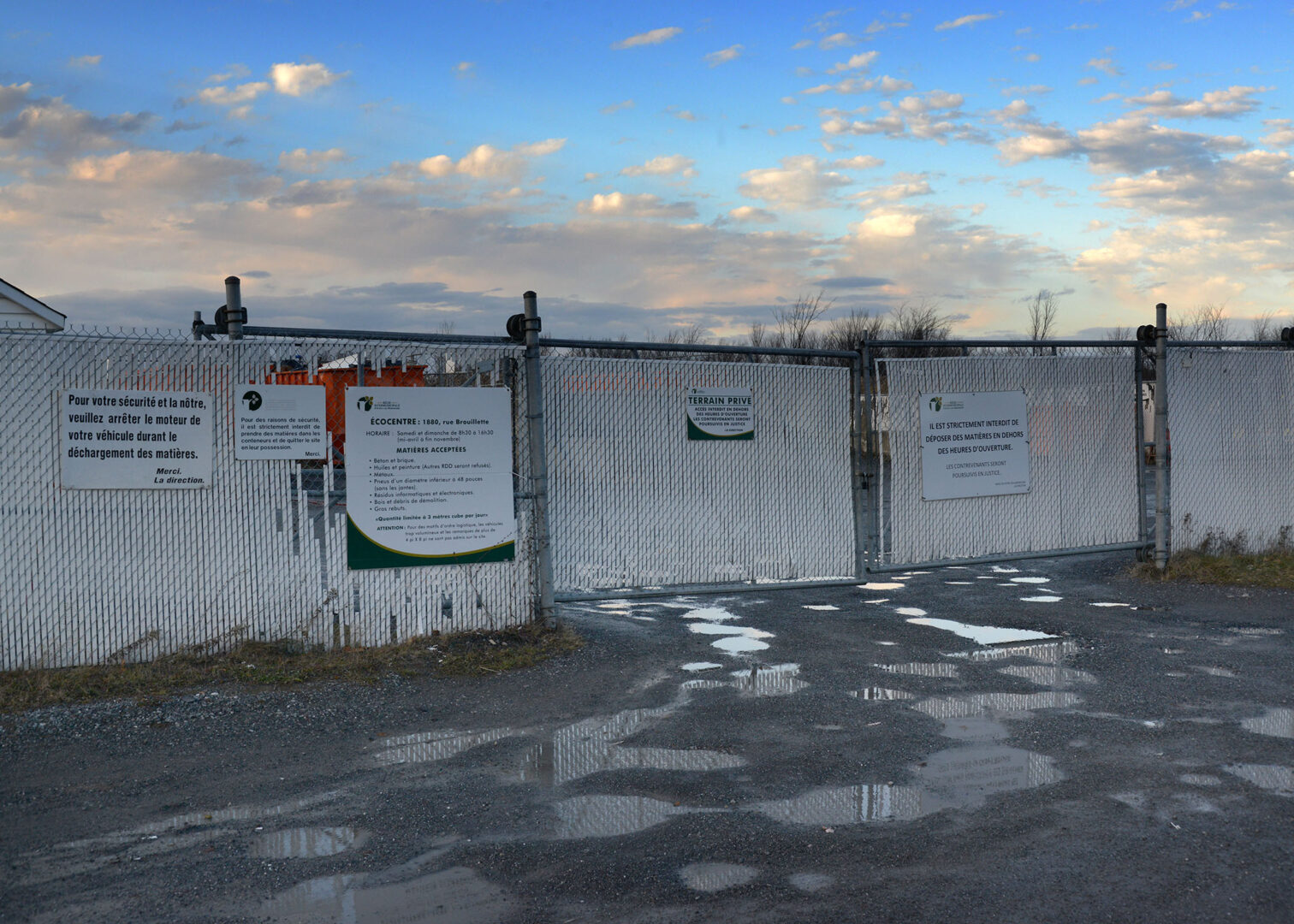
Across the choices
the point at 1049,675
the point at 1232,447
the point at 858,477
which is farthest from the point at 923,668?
the point at 1232,447

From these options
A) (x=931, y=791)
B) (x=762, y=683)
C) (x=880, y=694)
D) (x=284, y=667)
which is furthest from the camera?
(x=284, y=667)

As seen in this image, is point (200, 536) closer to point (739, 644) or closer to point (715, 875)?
point (739, 644)

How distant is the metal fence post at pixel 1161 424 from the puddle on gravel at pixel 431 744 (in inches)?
310

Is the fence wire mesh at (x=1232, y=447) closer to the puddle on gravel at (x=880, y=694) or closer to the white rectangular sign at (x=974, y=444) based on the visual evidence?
the white rectangular sign at (x=974, y=444)

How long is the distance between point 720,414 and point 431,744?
4.12 metres

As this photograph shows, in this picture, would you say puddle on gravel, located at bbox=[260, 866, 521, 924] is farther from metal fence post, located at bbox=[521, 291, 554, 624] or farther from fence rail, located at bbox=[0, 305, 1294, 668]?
metal fence post, located at bbox=[521, 291, 554, 624]

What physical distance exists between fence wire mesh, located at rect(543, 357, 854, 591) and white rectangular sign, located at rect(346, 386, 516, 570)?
471 mm

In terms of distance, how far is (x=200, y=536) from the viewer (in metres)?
7.28

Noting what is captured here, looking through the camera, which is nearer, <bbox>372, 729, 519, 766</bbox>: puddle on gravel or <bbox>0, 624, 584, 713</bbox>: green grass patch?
<bbox>372, 729, 519, 766</bbox>: puddle on gravel

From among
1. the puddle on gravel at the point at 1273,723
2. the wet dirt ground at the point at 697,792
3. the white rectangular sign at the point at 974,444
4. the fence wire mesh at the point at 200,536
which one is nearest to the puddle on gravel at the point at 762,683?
the wet dirt ground at the point at 697,792

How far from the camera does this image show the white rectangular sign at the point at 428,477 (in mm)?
7750

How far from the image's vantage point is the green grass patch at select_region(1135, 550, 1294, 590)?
10.6 m

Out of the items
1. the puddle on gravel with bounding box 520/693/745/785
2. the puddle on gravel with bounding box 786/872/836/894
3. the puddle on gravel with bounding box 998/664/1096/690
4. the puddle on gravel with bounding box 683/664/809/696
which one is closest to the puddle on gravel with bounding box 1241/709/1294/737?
the puddle on gravel with bounding box 998/664/1096/690

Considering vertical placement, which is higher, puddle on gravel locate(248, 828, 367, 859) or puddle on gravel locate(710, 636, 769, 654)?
puddle on gravel locate(248, 828, 367, 859)
